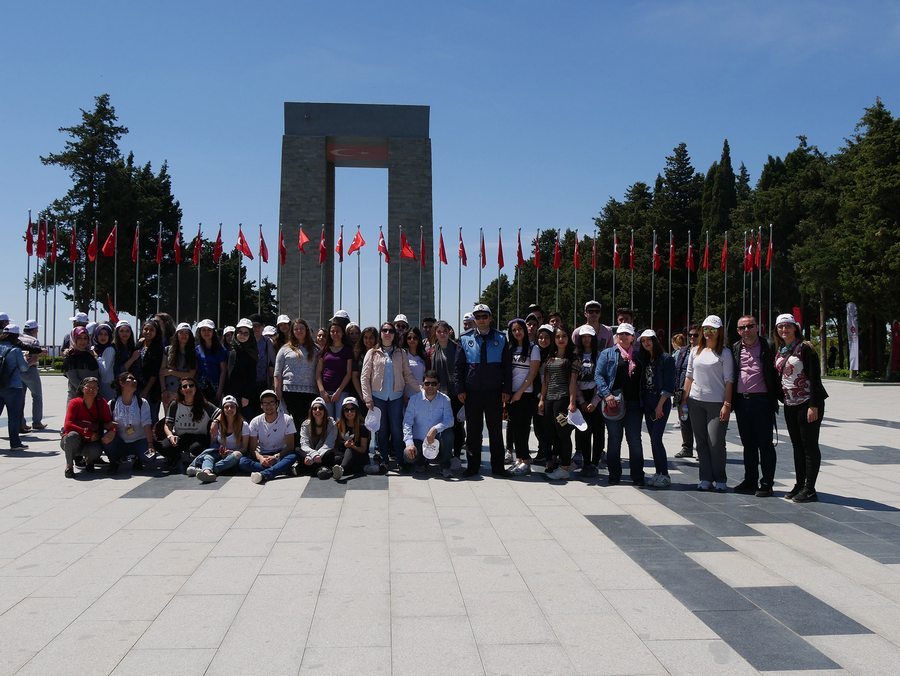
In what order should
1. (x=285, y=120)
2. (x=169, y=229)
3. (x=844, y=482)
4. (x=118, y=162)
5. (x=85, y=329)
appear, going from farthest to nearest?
(x=169, y=229) < (x=118, y=162) < (x=285, y=120) < (x=85, y=329) < (x=844, y=482)

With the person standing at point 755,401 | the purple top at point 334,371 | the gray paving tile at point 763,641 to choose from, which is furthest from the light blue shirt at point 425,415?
the gray paving tile at point 763,641

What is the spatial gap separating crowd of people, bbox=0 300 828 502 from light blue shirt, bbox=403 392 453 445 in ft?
0.05

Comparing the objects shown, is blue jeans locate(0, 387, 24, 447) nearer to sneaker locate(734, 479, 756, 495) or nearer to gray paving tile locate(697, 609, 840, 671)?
sneaker locate(734, 479, 756, 495)

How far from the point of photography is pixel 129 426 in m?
8.00

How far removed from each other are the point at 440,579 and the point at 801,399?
410 centimetres

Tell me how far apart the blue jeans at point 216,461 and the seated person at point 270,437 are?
72 mm

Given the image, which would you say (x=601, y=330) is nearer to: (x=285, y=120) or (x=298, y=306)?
(x=298, y=306)

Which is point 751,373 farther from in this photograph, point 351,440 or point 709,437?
point 351,440

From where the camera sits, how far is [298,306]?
108 ft

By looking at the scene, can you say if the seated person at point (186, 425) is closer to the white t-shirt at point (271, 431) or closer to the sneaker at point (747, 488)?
the white t-shirt at point (271, 431)

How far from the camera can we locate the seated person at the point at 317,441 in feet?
25.6

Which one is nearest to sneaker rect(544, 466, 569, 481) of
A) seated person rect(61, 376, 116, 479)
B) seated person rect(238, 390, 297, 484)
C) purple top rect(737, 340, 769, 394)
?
purple top rect(737, 340, 769, 394)

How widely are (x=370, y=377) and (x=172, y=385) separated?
2.34 metres

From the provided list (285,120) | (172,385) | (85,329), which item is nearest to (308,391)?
(172,385)
